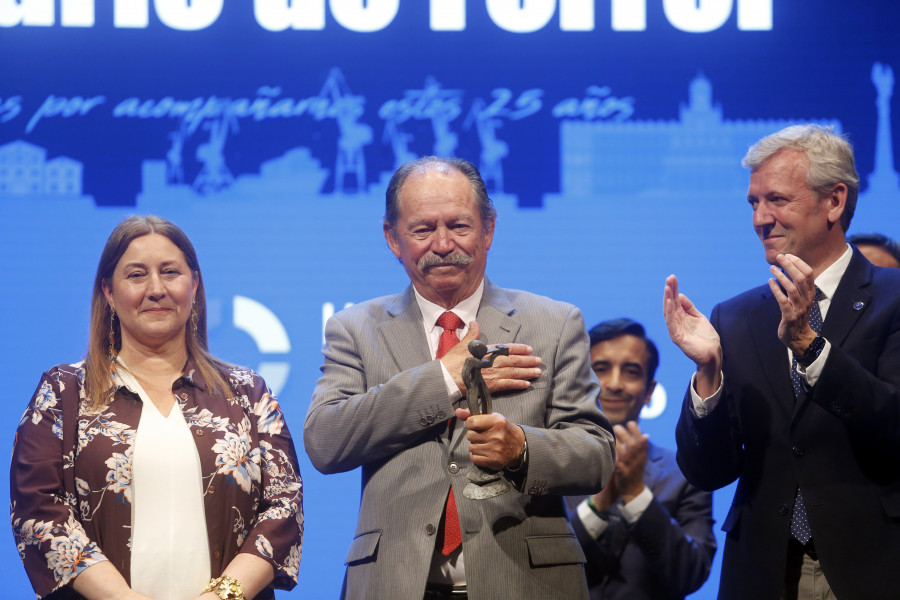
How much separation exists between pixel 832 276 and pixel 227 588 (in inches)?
69.5

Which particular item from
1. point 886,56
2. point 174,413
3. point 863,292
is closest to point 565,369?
point 863,292

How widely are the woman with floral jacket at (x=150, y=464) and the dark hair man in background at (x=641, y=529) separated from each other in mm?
1059

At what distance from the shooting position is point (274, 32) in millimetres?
4512

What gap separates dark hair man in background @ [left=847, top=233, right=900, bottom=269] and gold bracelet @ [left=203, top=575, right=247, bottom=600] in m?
2.73

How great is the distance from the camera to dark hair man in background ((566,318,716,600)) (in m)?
3.22

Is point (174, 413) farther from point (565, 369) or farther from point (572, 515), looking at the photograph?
point (572, 515)

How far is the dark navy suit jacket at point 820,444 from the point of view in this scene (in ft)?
7.93

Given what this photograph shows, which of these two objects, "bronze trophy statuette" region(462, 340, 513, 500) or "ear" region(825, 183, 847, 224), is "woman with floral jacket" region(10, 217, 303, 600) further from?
"ear" region(825, 183, 847, 224)

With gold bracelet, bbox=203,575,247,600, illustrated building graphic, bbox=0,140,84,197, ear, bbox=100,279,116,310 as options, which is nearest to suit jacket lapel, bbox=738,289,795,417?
gold bracelet, bbox=203,575,247,600

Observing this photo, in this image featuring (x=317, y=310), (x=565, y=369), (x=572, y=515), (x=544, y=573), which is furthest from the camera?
(x=317, y=310)

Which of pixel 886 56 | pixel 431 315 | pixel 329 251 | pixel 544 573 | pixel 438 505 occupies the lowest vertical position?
pixel 544 573

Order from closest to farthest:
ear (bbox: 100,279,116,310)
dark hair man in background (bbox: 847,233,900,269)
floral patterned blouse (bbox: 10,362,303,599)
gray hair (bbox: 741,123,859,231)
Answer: floral patterned blouse (bbox: 10,362,303,599) → gray hair (bbox: 741,123,859,231) → ear (bbox: 100,279,116,310) → dark hair man in background (bbox: 847,233,900,269)

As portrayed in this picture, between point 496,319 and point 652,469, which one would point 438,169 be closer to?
point 496,319

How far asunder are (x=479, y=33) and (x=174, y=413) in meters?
2.55
